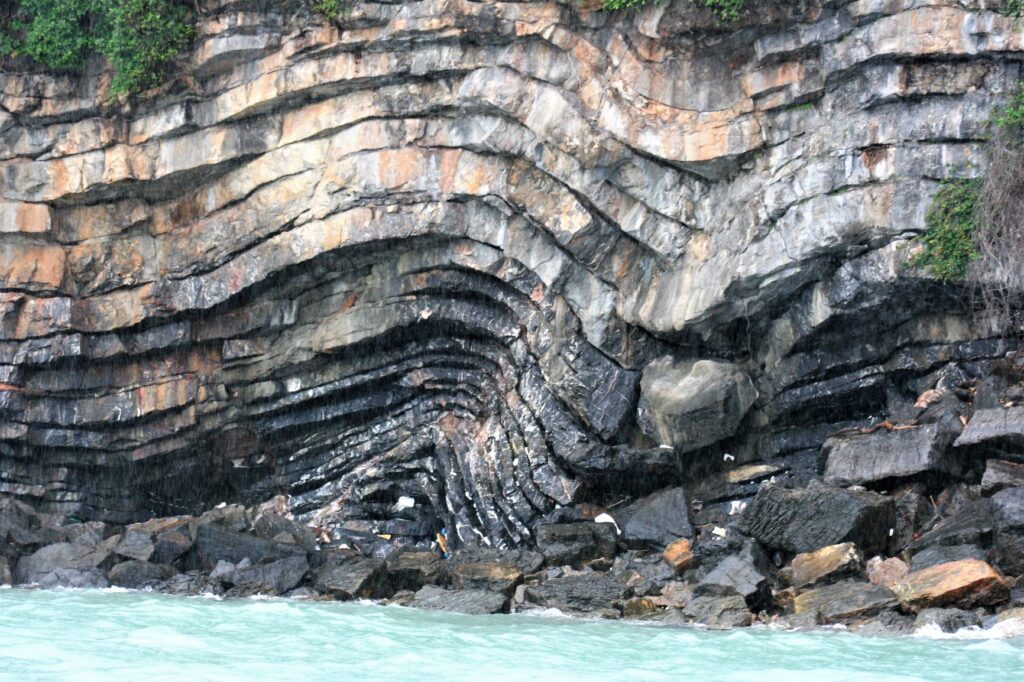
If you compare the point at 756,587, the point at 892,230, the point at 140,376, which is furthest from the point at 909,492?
the point at 140,376

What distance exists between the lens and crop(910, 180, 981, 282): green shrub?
44.9 feet

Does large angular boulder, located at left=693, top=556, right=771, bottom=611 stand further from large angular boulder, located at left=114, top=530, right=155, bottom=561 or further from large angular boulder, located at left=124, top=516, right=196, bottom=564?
large angular boulder, located at left=114, top=530, right=155, bottom=561

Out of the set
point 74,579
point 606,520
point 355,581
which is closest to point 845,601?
point 606,520

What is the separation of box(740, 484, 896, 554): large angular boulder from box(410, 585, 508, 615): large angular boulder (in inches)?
119

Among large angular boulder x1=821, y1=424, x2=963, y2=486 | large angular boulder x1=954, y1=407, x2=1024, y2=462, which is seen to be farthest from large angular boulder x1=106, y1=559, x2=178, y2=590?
large angular boulder x1=954, y1=407, x2=1024, y2=462

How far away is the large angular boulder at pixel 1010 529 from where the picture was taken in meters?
11.0

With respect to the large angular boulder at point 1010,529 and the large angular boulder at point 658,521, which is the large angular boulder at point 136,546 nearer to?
the large angular boulder at point 658,521

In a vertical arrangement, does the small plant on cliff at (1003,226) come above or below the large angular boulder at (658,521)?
above

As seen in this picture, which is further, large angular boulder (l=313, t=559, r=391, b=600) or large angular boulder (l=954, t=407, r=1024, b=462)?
large angular boulder (l=313, t=559, r=391, b=600)

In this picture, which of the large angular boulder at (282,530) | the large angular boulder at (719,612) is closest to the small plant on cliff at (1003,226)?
the large angular boulder at (719,612)

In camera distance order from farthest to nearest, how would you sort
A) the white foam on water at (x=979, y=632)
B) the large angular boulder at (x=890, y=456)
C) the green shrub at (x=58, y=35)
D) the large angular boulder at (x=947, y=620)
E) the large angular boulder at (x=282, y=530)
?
the green shrub at (x=58, y=35) → the large angular boulder at (x=282, y=530) → the large angular boulder at (x=890, y=456) → the large angular boulder at (x=947, y=620) → the white foam on water at (x=979, y=632)

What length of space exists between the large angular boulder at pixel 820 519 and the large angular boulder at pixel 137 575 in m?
7.58

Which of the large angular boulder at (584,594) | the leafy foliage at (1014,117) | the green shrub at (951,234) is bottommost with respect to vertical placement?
the large angular boulder at (584,594)

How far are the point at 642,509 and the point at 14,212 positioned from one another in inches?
432
